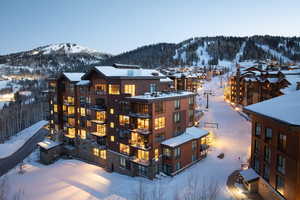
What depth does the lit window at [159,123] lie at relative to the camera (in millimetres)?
29500

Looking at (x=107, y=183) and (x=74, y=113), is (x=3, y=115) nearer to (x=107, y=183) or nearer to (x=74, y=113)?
(x=74, y=113)

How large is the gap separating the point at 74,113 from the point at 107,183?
18317 mm

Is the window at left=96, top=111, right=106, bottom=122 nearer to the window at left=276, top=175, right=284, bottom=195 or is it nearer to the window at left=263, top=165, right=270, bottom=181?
the window at left=263, top=165, right=270, bottom=181

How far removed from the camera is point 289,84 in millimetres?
47969

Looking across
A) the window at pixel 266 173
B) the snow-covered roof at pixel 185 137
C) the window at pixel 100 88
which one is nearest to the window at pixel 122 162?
the snow-covered roof at pixel 185 137

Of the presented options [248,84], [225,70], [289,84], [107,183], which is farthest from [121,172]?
[225,70]

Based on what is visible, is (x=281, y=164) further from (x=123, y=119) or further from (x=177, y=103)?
(x=123, y=119)

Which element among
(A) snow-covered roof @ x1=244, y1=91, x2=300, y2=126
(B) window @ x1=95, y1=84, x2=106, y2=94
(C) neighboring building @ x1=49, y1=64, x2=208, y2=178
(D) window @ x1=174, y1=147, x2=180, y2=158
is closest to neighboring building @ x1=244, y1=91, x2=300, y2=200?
(A) snow-covered roof @ x1=244, y1=91, x2=300, y2=126

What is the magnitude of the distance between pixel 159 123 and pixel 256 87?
46418 mm

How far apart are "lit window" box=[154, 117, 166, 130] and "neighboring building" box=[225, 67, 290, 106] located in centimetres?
3424

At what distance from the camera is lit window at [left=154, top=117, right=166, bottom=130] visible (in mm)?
29500

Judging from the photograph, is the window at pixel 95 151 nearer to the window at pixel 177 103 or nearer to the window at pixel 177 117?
the window at pixel 177 117

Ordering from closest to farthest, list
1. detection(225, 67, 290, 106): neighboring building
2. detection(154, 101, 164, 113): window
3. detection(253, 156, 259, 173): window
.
→ detection(253, 156, 259, 173): window
detection(154, 101, 164, 113): window
detection(225, 67, 290, 106): neighboring building

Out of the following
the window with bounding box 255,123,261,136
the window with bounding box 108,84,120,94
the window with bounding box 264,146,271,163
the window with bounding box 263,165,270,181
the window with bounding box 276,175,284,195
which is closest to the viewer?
the window with bounding box 276,175,284,195
